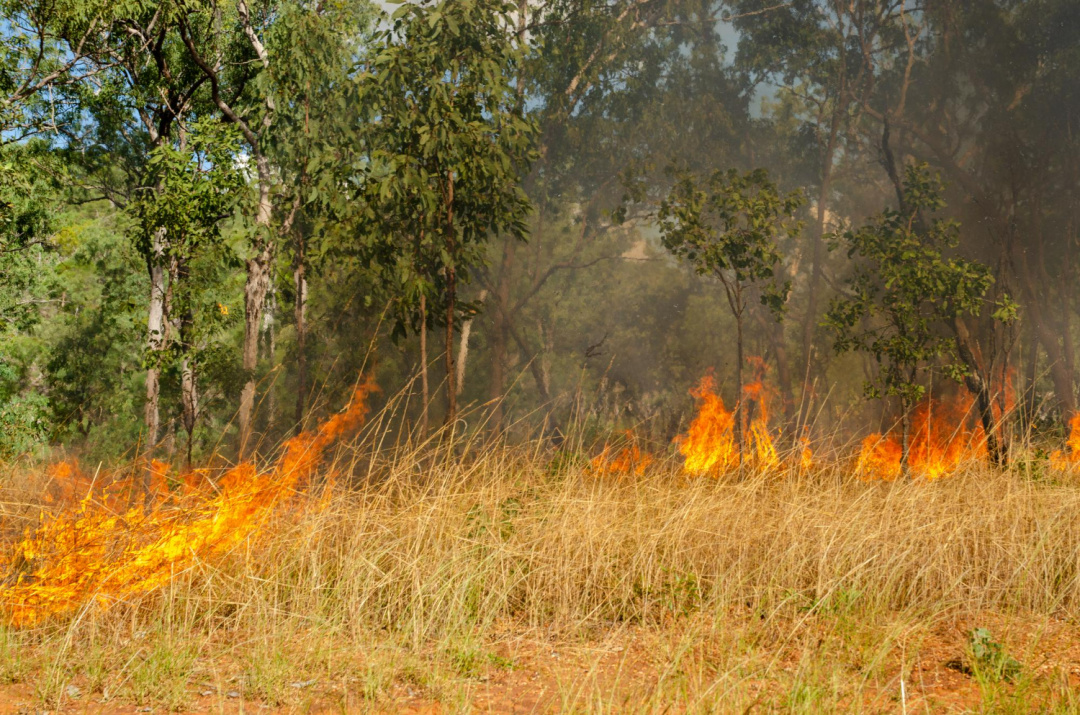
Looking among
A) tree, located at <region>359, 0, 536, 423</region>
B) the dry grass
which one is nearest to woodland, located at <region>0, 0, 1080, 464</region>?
tree, located at <region>359, 0, 536, 423</region>

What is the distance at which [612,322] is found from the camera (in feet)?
67.4

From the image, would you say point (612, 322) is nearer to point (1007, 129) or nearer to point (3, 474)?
point (1007, 129)

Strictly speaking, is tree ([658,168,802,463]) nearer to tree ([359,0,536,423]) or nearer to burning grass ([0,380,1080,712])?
tree ([359,0,536,423])

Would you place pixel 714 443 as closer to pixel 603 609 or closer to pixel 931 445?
A: pixel 931 445

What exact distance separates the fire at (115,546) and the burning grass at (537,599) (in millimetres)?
14

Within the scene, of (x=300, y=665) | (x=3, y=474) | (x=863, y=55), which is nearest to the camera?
(x=300, y=665)

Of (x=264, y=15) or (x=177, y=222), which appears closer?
(x=177, y=222)

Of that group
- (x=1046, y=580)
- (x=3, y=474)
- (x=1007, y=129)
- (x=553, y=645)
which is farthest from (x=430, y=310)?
(x=1007, y=129)

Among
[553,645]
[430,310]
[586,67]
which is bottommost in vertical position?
[553,645]

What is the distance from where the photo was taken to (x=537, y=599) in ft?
14.1

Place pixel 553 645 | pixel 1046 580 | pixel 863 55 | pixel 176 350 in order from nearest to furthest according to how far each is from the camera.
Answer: pixel 553 645, pixel 1046 580, pixel 176 350, pixel 863 55

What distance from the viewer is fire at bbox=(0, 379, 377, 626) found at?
4.03 metres

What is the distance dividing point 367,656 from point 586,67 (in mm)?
14629

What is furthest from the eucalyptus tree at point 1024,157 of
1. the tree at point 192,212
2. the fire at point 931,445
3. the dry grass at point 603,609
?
the tree at point 192,212
